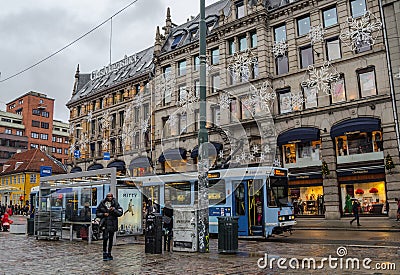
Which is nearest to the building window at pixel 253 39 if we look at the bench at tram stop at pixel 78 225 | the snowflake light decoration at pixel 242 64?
the snowflake light decoration at pixel 242 64

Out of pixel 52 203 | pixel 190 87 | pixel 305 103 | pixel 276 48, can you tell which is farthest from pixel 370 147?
pixel 52 203

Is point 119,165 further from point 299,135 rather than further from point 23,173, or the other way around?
point 23,173

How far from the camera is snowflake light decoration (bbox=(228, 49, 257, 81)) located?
32938mm

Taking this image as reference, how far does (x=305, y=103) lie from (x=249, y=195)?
1394cm

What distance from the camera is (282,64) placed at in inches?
1256

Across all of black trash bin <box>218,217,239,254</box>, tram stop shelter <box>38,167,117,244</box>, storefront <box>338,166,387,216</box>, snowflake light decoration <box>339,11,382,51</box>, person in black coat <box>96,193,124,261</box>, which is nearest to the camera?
person in black coat <box>96,193,124,261</box>

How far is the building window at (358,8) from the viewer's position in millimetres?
27381

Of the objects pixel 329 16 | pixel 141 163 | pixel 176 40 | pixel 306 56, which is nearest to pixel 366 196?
pixel 306 56

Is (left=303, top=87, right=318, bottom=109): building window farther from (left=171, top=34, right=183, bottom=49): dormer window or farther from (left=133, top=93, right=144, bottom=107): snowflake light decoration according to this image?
(left=133, top=93, right=144, bottom=107): snowflake light decoration

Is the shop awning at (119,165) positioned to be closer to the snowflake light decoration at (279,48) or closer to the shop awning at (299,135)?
the shop awning at (299,135)

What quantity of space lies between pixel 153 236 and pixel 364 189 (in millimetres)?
18999

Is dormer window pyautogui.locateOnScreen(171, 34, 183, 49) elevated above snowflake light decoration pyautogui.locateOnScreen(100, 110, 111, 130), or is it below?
above

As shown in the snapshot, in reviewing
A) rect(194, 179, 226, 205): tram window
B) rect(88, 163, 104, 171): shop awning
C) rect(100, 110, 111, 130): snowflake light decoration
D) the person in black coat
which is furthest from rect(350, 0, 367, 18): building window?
rect(88, 163, 104, 171): shop awning

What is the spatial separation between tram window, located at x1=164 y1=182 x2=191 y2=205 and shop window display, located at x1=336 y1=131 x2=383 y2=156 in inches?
510
